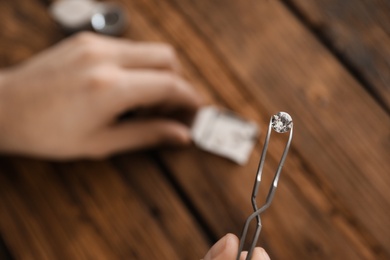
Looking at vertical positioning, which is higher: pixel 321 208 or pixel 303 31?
pixel 303 31

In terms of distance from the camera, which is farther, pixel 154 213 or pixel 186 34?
pixel 186 34

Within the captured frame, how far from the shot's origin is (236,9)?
0.69 metres

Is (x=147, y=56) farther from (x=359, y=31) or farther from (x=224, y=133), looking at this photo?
(x=359, y=31)

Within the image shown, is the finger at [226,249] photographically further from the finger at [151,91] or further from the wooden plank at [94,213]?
the finger at [151,91]

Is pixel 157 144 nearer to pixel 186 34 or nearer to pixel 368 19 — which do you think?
Answer: pixel 186 34

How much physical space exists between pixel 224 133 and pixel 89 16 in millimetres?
287

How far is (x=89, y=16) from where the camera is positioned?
0.72 metres

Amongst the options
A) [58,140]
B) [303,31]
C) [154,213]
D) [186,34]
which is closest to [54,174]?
[58,140]

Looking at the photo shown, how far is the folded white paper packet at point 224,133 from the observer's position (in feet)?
1.98

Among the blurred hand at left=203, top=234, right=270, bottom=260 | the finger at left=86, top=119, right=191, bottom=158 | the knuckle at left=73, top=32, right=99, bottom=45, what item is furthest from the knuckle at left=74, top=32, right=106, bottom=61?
the blurred hand at left=203, top=234, right=270, bottom=260

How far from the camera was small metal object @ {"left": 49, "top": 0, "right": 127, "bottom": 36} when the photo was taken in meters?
0.70

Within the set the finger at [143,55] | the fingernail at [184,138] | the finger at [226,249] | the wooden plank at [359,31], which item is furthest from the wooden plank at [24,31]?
the finger at [226,249]

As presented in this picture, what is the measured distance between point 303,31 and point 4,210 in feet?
1.53

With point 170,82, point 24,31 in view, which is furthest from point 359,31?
point 24,31
